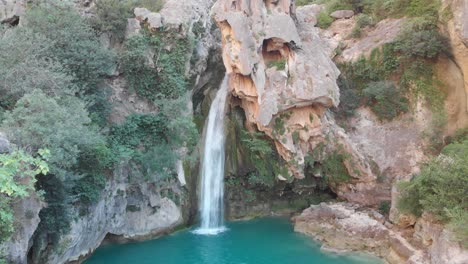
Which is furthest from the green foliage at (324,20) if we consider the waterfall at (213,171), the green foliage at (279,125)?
the green foliage at (279,125)

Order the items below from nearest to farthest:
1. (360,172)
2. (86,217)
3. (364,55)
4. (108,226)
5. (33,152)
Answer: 1. (33,152)
2. (86,217)
3. (108,226)
4. (360,172)
5. (364,55)

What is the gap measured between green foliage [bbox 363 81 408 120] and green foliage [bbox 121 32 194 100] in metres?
10.9

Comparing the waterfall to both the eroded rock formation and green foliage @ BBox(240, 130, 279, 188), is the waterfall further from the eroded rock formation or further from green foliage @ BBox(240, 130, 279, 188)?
the eroded rock formation

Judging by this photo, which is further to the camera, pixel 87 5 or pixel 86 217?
pixel 87 5

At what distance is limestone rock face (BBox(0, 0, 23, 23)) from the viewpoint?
1964 centimetres

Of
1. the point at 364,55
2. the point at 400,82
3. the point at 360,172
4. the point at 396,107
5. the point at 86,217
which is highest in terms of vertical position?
the point at 364,55

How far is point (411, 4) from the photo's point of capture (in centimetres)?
2578

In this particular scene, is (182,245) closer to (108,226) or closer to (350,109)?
(108,226)

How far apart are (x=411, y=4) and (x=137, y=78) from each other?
17748 millimetres

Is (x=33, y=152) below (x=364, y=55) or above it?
below

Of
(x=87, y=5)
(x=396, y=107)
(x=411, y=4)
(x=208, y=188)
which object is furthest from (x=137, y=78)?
(x=411, y=4)

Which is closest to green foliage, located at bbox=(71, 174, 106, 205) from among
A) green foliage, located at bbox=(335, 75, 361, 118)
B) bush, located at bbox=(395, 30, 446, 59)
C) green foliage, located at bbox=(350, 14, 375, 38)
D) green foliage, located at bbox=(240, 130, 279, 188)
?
green foliage, located at bbox=(240, 130, 279, 188)

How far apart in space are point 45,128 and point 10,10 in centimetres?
1150

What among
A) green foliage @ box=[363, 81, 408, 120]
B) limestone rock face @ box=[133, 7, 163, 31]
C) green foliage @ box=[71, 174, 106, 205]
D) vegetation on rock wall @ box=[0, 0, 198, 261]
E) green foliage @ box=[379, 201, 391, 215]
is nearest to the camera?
vegetation on rock wall @ box=[0, 0, 198, 261]
